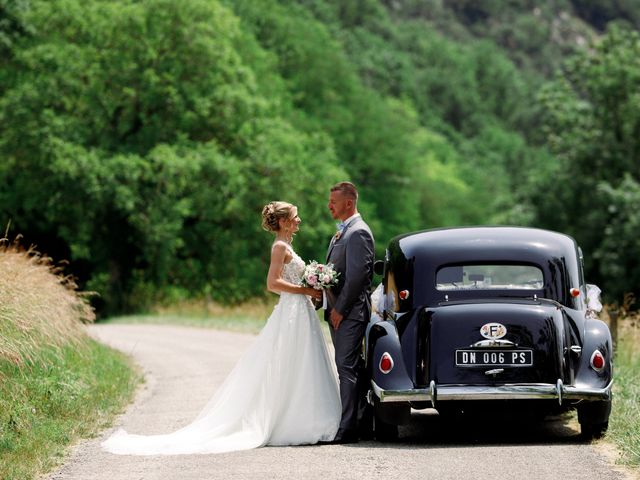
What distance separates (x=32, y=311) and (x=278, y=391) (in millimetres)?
3486

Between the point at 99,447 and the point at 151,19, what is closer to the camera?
the point at 99,447

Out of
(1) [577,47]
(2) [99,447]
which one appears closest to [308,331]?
(2) [99,447]

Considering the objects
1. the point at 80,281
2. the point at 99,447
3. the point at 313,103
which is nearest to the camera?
the point at 99,447

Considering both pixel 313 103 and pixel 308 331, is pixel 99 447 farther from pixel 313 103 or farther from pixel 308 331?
pixel 313 103

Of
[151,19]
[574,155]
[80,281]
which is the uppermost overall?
[151,19]

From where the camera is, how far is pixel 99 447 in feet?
32.7

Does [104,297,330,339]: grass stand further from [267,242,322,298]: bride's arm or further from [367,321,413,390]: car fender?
[367,321,413,390]: car fender

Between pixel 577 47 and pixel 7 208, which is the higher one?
pixel 577 47

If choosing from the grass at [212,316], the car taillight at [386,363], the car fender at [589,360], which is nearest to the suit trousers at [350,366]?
the car taillight at [386,363]

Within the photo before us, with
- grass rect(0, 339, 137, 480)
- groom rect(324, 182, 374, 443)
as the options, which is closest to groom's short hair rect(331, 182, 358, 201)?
groom rect(324, 182, 374, 443)

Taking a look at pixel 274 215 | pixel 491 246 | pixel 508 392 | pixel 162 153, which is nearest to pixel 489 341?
pixel 508 392

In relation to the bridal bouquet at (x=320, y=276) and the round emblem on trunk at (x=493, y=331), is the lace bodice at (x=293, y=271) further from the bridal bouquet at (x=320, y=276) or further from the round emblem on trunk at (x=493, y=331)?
the round emblem on trunk at (x=493, y=331)

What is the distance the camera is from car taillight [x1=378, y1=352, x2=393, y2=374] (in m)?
9.85

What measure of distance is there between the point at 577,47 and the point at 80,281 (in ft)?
71.5
